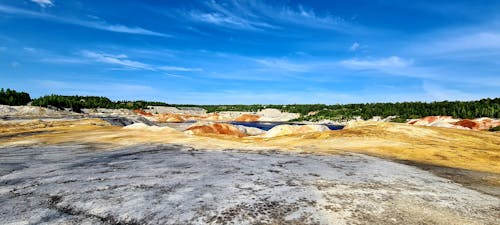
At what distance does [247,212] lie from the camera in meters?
8.00

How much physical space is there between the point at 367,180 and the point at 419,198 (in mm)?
2190

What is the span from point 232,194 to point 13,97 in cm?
12100

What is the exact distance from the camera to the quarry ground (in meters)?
7.96

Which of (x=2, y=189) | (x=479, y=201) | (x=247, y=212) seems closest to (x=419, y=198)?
(x=479, y=201)

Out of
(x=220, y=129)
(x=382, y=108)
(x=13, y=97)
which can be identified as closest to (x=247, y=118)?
(x=382, y=108)

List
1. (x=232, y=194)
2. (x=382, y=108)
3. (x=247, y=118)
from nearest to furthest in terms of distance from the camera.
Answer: (x=232, y=194), (x=382, y=108), (x=247, y=118)

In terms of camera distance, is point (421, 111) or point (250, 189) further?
point (421, 111)

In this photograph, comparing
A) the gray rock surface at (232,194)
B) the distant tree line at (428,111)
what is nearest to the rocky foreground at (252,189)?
the gray rock surface at (232,194)

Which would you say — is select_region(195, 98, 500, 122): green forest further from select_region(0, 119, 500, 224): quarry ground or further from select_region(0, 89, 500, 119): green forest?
select_region(0, 119, 500, 224): quarry ground

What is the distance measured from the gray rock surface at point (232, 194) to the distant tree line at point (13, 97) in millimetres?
105239

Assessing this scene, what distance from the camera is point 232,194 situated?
31.2 ft

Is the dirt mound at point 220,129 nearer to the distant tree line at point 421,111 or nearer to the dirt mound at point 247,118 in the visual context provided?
the distant tree line at point 421,111

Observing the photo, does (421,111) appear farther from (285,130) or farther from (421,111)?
(285,130)

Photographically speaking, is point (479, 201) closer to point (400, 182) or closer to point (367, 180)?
point (400, 182)
